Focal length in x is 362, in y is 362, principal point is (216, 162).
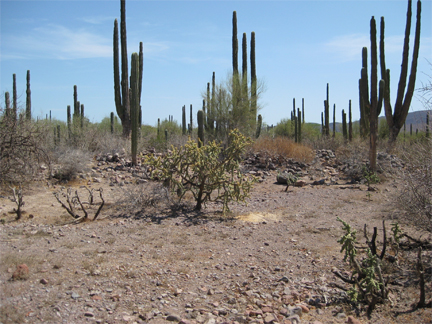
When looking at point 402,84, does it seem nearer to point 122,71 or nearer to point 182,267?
point 122,71

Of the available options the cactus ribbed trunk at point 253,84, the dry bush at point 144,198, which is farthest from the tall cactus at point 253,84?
the dry bush at point 144,198

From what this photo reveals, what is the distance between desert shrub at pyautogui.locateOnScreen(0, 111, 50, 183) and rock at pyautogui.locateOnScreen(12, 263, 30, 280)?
18.1 feet

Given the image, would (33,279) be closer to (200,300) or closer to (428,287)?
(200,300)

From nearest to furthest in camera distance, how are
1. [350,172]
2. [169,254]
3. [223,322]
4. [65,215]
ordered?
[223,322] < [169,254] < [65,215] < [350,172]

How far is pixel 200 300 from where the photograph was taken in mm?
3982

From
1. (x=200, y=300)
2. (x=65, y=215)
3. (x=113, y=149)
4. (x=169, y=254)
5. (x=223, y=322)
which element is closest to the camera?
(x=223, y=322)

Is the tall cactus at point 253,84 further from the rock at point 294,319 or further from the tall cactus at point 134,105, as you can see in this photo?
the rock at point 294,319

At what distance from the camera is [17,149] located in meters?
9.16

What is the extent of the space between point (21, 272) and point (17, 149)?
606 centimetres

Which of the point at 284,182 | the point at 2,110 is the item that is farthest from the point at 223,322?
the point at 284,182

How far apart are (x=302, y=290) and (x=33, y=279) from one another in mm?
3054

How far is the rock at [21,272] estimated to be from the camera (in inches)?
157

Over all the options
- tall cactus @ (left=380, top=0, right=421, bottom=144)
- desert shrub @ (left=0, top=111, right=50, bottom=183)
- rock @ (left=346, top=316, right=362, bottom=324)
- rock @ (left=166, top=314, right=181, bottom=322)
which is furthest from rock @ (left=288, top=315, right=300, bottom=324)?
tall cactus @ (left=380, top=0, right=421, bottom=144)

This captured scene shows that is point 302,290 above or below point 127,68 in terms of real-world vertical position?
below
